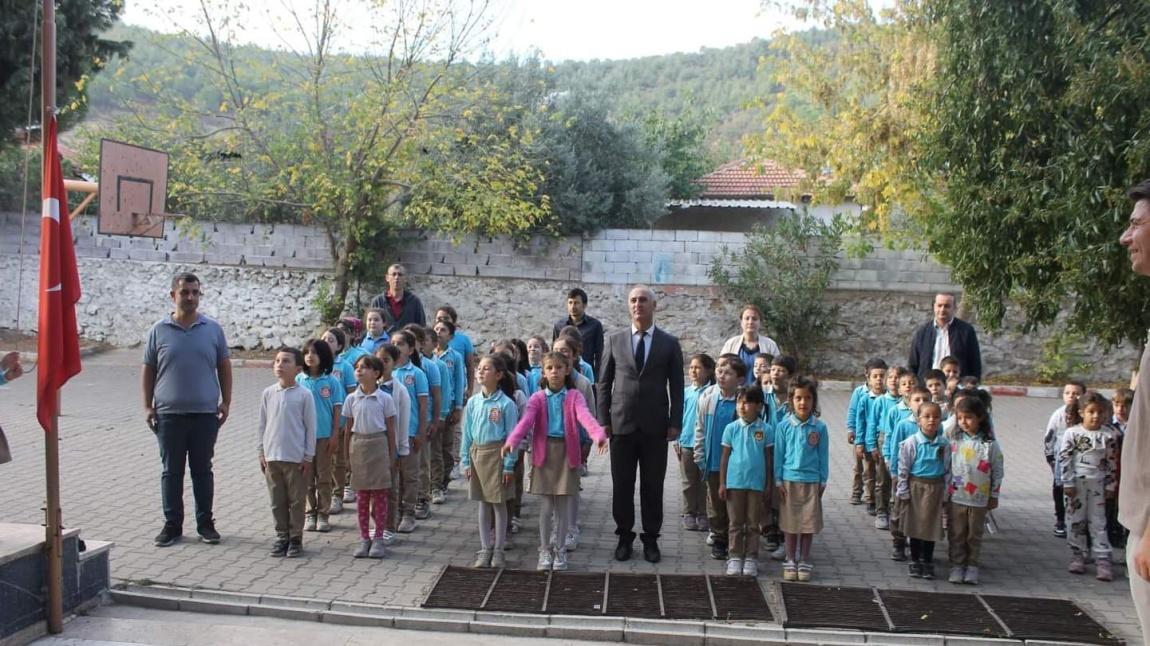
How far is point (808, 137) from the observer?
60.0 ft

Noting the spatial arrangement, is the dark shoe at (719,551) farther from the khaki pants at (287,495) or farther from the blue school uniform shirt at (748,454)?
the khaki pants at (287,495)

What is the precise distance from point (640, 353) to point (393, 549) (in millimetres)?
2390

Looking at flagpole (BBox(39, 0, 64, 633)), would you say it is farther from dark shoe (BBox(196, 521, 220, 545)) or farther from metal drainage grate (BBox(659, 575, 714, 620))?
metal drainage grate (BBox(659, 575, 714, 620))

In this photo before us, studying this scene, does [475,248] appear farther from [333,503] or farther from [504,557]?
[504,557]

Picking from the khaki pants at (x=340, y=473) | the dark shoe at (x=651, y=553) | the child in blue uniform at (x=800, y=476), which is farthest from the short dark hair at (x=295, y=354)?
the child in blue uniform at (x=800, y=476)

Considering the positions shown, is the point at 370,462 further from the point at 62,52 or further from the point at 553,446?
the point at 62,52

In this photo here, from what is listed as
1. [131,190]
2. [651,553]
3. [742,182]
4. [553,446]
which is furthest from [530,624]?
[742,182]

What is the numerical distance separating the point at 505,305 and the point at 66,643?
13550 mm

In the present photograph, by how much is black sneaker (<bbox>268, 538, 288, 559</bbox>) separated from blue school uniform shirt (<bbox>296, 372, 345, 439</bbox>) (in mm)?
933

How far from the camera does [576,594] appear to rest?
6.45 meters

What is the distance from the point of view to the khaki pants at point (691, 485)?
8289mm

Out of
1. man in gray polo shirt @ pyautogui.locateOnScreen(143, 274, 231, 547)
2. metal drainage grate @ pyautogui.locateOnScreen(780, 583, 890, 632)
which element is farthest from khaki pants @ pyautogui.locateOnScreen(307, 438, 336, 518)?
metal drainage grate @ pyautogui.locateOnScreen(780, 583, 890, 632)

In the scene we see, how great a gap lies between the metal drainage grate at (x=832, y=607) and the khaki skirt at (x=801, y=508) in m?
0.39

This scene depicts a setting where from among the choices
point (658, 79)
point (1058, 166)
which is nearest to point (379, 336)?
point (1058, 166)
